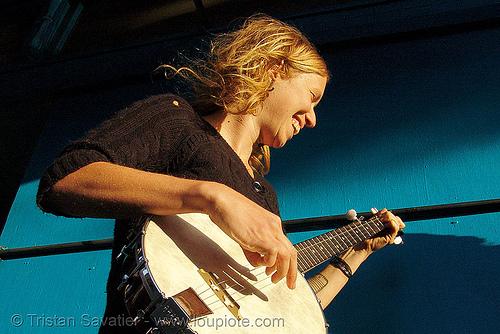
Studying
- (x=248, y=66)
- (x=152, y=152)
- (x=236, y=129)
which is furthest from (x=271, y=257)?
(x=248, y=66)

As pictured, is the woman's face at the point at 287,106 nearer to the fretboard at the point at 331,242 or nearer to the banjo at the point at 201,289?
the fretboard at the point at 331,242

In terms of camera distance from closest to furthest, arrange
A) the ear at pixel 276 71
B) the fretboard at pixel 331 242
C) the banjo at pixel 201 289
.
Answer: the banjo at pixel 201 289
the fretboard at pixel 331 242
the ear at pixel 276 71

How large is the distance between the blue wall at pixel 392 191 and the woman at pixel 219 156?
19cm

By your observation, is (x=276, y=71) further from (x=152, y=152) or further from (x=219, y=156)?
(x=152, y=152)

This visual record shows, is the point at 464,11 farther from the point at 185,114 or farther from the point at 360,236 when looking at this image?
the point at 185,114

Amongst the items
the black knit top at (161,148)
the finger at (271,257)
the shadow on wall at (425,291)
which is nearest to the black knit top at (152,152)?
the black knit top at (161,148)

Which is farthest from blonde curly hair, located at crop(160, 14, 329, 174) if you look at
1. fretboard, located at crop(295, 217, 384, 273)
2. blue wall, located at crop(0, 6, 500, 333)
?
blue wall, located at crop(0, 6, 500, 333)

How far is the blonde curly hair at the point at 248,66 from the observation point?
1276 millimetres

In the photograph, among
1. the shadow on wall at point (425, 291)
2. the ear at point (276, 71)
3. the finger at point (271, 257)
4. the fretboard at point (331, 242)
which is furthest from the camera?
the shadow on wall at point (425, 291)

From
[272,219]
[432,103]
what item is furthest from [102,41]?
[272,219]

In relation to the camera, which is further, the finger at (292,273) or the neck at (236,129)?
the neck at (236,129)

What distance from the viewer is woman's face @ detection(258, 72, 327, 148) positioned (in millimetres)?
1345

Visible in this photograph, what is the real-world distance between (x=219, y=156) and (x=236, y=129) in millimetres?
197

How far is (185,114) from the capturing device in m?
1.14
